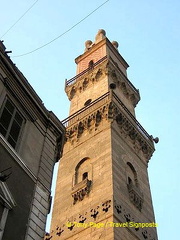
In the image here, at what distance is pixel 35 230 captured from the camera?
1156cm

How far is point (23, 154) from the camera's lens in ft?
42.2

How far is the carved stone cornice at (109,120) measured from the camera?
25891 millimetres

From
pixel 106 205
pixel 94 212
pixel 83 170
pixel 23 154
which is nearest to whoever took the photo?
pixel 23 154

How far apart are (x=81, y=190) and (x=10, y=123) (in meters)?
9.41

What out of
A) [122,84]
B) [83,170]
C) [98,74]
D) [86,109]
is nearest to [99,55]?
[98,74]

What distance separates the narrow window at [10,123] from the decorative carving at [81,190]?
862 centimetres

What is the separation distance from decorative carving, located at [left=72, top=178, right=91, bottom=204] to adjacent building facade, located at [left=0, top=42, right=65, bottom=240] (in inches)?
248

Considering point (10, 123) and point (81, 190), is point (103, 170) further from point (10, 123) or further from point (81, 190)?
point (10, 123)

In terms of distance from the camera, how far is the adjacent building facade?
439 inches

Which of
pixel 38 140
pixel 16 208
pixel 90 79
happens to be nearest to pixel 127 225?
pixel 38 140

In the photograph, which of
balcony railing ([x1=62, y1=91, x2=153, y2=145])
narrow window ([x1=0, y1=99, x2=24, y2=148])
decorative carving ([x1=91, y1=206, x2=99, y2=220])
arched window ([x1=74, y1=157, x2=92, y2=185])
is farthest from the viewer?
balcony railing ([x1=62, y1=91, x2=153, y2=145])

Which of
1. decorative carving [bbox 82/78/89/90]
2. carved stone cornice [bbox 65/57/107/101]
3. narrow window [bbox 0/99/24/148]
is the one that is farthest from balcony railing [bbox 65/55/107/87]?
narrow window [bbox 0/99/24/148]

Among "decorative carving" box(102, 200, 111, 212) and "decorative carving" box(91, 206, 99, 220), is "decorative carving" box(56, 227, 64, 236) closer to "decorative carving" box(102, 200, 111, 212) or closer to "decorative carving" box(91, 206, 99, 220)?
"decorative carving" box(91, 206, 99, 220)

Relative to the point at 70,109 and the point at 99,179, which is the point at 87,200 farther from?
the point at 70,109
